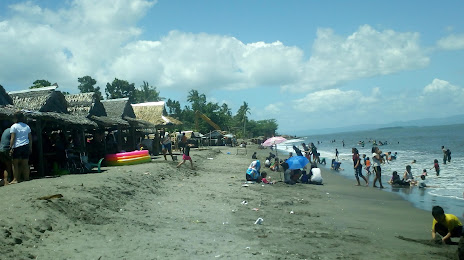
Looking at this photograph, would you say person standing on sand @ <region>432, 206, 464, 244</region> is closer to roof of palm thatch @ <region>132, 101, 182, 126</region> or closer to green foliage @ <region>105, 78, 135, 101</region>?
roof of palm thatch @ <region>132, 101, 182, 126</region>

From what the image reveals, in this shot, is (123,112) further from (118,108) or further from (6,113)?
(6,113)

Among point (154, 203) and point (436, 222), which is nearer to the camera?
point (436, 222)

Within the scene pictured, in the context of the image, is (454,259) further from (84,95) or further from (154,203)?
(84,95)

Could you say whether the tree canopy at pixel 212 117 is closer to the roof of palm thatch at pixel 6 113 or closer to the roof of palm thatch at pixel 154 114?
the roof of palm thatch at pixel 154 114

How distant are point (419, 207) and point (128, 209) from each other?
894 cm

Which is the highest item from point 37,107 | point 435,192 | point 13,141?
point 37,107

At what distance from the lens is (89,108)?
708 inches

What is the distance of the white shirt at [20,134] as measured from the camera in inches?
369

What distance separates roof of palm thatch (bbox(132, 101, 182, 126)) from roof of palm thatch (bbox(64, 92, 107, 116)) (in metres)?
7.32

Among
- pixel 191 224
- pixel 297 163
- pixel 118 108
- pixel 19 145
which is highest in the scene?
pixel 118 108

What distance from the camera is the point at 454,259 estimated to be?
612cm

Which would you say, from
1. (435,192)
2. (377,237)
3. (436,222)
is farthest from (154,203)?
(435,192)

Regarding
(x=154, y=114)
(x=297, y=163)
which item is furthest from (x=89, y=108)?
(x=297, y=163)

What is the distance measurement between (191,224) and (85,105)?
1288 cm
